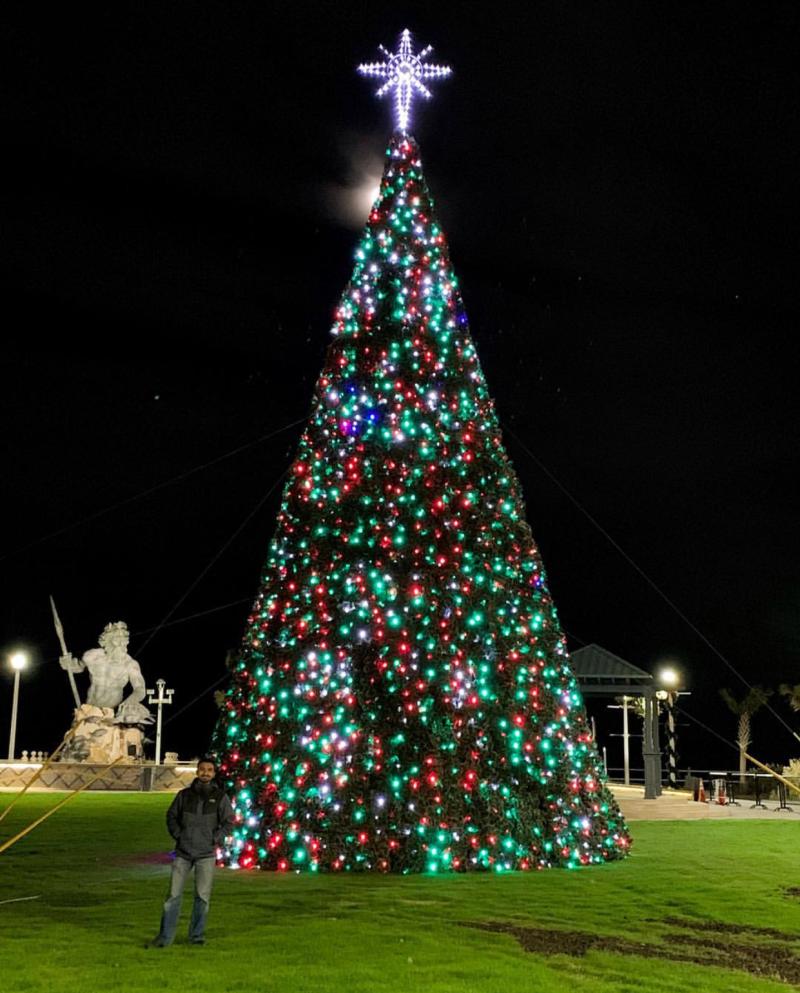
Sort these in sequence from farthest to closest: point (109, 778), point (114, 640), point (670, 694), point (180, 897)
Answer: point (670, 694)
point (114, 640)
point (109, 778)
point (180, 897)

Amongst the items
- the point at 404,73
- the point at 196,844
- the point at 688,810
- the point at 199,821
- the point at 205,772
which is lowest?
the point at 688,810

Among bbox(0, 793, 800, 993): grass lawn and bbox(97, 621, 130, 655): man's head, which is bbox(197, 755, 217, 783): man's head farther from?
bbox(97, 621, 130, 655): man's head

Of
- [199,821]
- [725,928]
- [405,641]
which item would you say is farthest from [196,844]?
[405,641]

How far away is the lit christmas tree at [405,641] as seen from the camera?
1212cm

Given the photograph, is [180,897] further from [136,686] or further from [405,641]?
[136,686]

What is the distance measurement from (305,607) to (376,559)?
1.08 m

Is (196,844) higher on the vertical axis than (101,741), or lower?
lower

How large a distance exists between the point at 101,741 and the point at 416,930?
3011 centimetres

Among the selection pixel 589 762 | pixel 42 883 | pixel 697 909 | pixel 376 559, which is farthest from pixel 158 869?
pixel 697 909

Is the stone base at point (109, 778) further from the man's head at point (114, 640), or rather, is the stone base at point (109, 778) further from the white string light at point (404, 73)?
the white string light at point (404, 73)

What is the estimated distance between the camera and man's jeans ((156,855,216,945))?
8.05 meters

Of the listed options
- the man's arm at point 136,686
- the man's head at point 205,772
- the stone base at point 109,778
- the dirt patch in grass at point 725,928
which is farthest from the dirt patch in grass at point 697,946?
the man's arm at point 136,686

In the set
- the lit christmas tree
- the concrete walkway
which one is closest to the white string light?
the lit christmas tree

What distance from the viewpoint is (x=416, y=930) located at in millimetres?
8711
